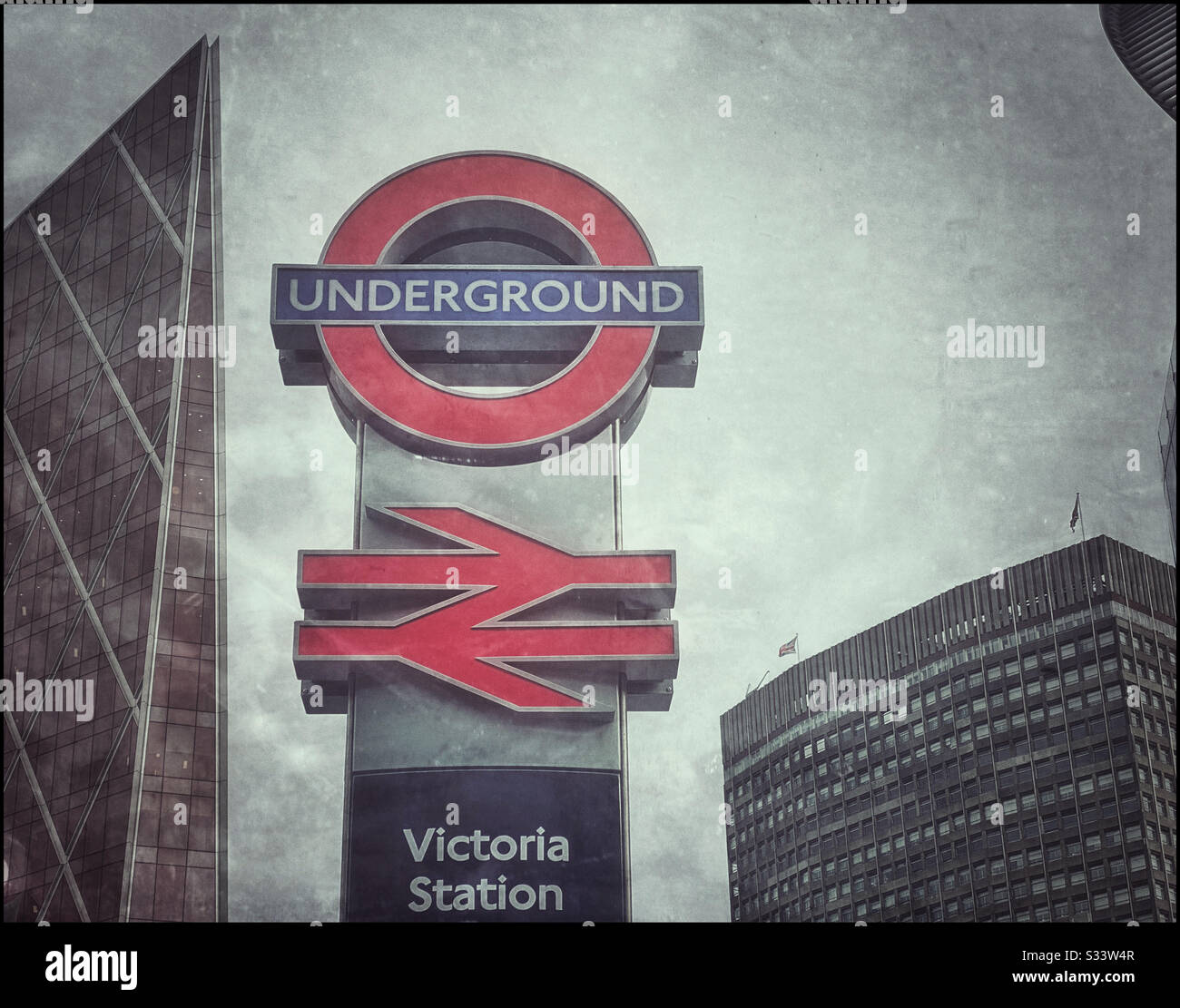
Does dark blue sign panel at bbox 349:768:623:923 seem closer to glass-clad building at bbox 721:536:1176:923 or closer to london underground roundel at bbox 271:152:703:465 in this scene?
london underground roundel at bbox 271:152:703:465

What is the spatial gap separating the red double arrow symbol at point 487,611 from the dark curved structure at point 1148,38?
4914 mm

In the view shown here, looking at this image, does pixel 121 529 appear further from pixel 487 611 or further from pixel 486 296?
pixel 487 611

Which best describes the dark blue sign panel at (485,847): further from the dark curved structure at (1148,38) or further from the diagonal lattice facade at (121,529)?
the dark curved structure at (1148,38)

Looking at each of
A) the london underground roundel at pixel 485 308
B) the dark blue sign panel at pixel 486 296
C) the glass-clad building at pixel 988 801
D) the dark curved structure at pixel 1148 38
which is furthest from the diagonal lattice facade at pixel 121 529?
the glass-clad building at pixel 988 801

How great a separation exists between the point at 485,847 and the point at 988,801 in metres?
40.9

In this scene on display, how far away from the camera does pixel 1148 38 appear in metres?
10.8

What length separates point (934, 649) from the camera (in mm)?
20609

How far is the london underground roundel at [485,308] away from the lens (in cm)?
1105

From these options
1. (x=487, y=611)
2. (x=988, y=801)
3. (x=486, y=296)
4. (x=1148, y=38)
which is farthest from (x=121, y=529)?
(x=988, y=801)

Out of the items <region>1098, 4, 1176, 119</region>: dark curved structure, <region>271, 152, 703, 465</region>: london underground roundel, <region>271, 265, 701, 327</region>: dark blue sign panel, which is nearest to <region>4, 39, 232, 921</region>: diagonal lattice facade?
<region>271, 265, 701, 327</region>: dark blue sign panel

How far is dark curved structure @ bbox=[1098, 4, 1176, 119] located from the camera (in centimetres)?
1076

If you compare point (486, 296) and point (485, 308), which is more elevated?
point (486, 296)

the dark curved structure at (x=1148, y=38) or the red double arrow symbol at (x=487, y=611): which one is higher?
the dark curved structure at (x=1148, y=38)
